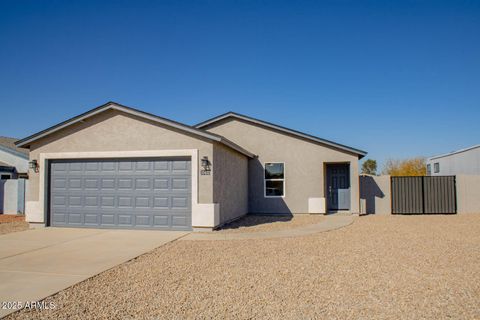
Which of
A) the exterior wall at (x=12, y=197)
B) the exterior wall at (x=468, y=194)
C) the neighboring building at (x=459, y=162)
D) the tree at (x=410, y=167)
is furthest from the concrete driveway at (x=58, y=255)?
the tree at (x=410, y=167)

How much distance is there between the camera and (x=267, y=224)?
41.2 ft

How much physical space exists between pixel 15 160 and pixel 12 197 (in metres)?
6.64

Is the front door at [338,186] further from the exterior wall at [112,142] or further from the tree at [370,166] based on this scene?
the tree at [370,166]

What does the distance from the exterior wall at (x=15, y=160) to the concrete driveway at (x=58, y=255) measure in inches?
527

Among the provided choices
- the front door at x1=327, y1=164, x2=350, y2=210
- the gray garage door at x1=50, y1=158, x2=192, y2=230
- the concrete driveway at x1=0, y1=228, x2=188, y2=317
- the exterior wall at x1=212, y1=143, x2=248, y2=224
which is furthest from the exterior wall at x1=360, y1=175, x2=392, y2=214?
the concrete driveway at x1=0, y1=228, x2=188, y2=317

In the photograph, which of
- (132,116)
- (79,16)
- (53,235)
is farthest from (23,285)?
(79,16)

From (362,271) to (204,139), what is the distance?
6.55 m

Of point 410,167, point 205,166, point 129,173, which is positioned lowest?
point 129,173

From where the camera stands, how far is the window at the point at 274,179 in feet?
53.1

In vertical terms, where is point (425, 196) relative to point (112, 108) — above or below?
below

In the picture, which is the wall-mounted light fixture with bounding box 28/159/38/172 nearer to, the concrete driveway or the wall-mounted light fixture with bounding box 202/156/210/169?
the concrete driveway

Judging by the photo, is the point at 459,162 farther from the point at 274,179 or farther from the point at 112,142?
the point at 112,142

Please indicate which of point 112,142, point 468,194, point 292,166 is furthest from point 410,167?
point 112,142

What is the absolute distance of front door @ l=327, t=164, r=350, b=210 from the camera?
16734 mm
